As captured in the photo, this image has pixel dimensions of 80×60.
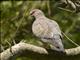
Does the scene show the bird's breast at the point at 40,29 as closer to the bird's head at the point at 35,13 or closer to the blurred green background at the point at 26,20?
the bird's head at the point at 35,13

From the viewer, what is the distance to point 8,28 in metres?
4.43

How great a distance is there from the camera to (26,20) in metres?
4.65

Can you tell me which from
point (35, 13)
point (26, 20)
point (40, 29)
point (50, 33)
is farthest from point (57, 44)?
point (26, 20)

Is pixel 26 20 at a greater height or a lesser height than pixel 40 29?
lesser

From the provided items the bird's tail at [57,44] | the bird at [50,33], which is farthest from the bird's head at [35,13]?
the bird's tail at [57,44]

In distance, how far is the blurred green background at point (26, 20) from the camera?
4312 mm

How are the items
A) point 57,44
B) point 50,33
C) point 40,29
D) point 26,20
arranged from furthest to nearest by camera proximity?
point 26,20, point 40,29, point 50,33, point 57,44

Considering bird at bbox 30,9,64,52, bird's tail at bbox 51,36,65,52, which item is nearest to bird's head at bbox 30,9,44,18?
bird at bbox 30,9,64,52

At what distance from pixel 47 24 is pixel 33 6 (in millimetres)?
1176

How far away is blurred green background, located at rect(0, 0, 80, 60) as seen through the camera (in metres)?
4.31

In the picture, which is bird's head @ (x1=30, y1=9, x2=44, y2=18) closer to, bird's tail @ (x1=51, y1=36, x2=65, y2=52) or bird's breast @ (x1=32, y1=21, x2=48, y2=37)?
bird's breast @ (x1=32, y1=21, x2=48, y2=37)

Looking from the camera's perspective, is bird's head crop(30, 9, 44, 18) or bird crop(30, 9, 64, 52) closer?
Answer: bird crop(30, 9, 64, 52)

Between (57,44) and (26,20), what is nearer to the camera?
(57,44)

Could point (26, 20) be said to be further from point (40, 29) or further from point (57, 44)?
point (57, 44)
